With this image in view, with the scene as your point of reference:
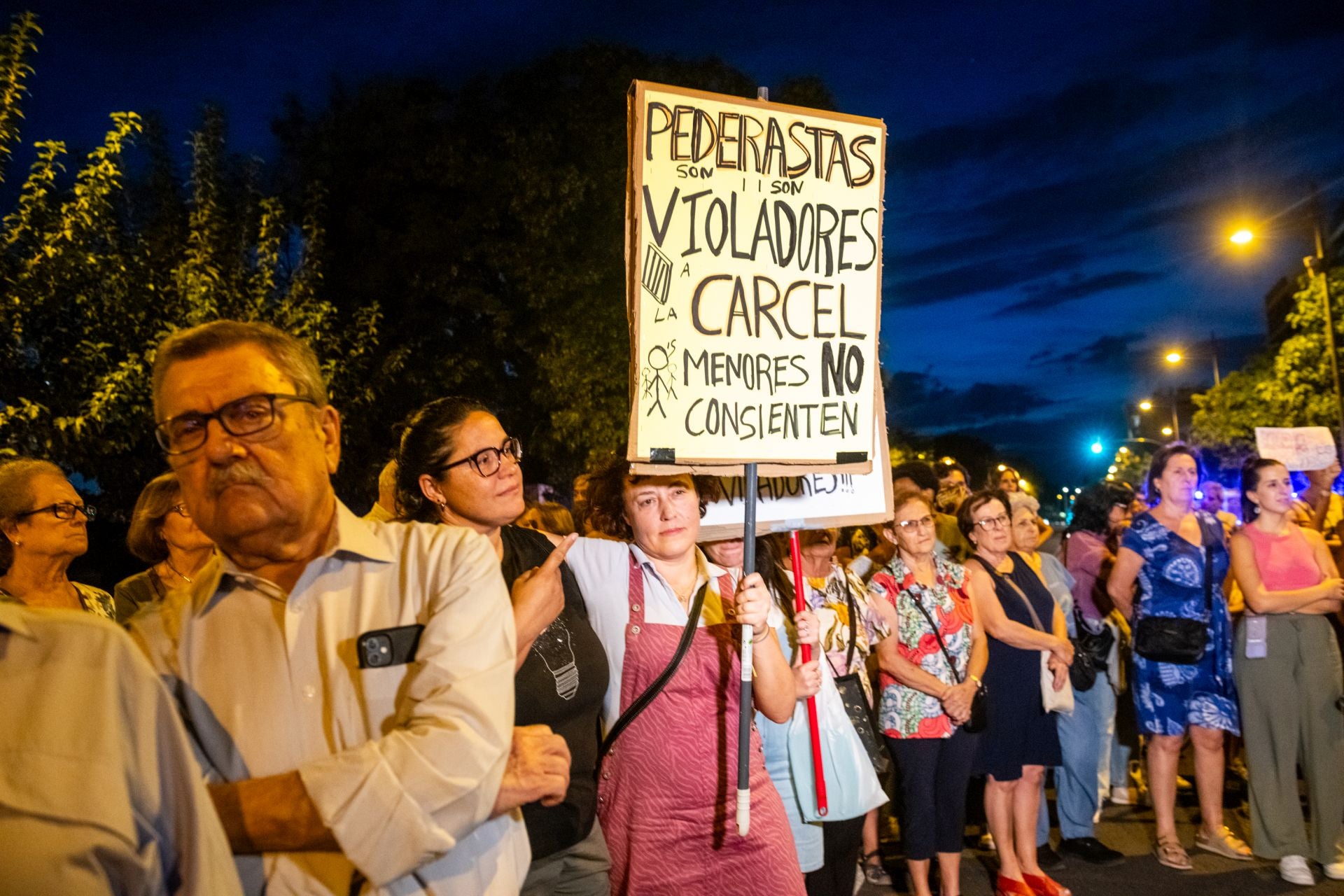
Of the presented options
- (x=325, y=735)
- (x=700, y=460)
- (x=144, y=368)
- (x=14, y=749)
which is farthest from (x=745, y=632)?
(x=144, y=368)

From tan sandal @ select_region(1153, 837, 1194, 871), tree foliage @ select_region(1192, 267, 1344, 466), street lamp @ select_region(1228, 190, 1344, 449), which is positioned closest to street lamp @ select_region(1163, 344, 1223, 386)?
tree foliage @ select_region(1192, 267, 1344, 466)

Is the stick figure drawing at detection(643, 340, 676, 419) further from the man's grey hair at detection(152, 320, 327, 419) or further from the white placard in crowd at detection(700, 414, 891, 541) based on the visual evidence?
the man's grey hair at detection(152, 320, 327, 419)

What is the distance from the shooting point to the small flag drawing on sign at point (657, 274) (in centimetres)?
308

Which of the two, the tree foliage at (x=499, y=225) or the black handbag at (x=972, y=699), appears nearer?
the black handbag at (x=972, y=699)

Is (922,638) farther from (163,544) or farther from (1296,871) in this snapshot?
(163,544)

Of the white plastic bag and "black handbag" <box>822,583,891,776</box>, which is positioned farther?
"black handbag" <box>822,583,891,776</box>

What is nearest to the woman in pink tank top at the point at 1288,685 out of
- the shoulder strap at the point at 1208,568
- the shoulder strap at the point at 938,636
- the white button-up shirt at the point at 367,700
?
the shoulder strap at the point at 1208,568

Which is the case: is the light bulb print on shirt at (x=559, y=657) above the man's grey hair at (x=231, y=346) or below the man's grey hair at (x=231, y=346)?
below

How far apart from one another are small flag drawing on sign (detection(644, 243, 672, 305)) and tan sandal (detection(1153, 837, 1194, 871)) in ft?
17.2

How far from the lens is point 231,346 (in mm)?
1938

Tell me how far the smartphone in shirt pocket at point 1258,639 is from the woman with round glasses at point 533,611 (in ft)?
15.5

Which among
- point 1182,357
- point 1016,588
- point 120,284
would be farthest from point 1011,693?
point 1182,357

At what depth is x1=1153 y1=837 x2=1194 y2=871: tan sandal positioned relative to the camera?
5848 millimetres

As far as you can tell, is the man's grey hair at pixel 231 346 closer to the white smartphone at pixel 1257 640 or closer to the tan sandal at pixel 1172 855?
the white smartphone at pixel 1257 640
